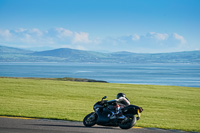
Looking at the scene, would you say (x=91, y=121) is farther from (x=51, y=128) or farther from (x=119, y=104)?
(x=51, y=128)

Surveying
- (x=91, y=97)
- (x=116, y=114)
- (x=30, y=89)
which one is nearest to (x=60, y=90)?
(x=30, y=89)

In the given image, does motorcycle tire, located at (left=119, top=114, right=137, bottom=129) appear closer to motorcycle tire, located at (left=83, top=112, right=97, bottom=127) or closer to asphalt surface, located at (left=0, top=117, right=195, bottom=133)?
asphalt surface, located at (left=0, top=117, right=195, bottom=133)

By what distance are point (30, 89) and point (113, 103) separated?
18134mm

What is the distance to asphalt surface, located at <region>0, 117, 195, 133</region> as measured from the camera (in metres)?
10.3

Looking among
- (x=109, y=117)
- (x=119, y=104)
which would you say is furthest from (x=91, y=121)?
(x=119, y=104)

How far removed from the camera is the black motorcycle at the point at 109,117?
10.5 meters

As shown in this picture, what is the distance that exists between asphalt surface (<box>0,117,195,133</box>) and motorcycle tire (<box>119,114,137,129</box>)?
0.17 metres

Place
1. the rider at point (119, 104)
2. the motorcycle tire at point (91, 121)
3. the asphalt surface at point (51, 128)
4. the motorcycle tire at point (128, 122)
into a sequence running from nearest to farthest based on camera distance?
1. the asphalt surface at point (51, 128)
2. the motorcycle tire at point (128, 122)
3. the rider at point (119, 104)
4. the motorcycle tire at point (91, 121)

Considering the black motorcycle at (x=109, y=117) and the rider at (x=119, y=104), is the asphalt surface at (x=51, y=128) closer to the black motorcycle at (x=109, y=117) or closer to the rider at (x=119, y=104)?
the black motorcycle at (x=109, y=117)

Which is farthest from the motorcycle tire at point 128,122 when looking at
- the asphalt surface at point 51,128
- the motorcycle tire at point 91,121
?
the motorcycle tire at point 91,121

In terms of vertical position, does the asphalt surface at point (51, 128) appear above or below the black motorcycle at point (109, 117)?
below

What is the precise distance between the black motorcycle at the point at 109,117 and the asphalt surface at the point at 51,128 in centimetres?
22

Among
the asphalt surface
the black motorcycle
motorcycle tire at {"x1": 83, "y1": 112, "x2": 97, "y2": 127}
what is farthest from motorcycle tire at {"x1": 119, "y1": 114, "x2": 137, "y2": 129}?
motorcycle tire at {"x1": 83, "y1": 112, "x2": 97, "y2": 127}

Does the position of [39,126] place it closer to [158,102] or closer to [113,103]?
[113,103]
